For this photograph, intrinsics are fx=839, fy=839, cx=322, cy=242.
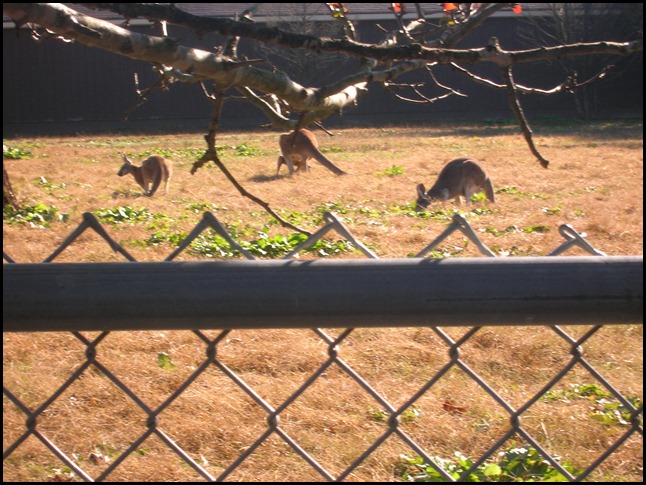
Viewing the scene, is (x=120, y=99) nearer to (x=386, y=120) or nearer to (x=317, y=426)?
(x=386, y=120)

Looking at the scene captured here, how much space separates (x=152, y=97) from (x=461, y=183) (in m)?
12.8

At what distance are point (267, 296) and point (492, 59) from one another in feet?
2.25

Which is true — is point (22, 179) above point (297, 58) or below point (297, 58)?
below

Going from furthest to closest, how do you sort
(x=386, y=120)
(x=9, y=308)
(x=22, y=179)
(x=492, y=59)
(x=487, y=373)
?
(x=386, y=120) < (x=22, y=179) < (x=487, y=373) < (x=492, y=59) < (x=9, y=308)

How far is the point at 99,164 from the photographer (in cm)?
1166

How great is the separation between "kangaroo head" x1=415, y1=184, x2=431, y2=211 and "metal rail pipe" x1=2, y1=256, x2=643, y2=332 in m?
6.80

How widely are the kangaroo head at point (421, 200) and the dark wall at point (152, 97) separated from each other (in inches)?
447

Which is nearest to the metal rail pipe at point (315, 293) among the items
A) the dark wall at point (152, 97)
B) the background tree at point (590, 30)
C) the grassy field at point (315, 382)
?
the grassy field at point (315, 382)

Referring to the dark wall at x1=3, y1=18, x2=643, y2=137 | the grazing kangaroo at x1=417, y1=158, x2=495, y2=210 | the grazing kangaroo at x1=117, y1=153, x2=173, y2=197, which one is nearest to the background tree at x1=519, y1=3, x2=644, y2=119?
the dark wall at x1=3, y1=18, x2=643, y2=137

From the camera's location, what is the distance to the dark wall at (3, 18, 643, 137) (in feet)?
64.7

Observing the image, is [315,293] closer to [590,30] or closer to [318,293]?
[318,293]

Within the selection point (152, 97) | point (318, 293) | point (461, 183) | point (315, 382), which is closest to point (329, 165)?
point (461, 183)

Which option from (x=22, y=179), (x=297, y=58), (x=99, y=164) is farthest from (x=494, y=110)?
(x=22, y=179)

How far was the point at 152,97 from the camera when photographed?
20094 millimetres
